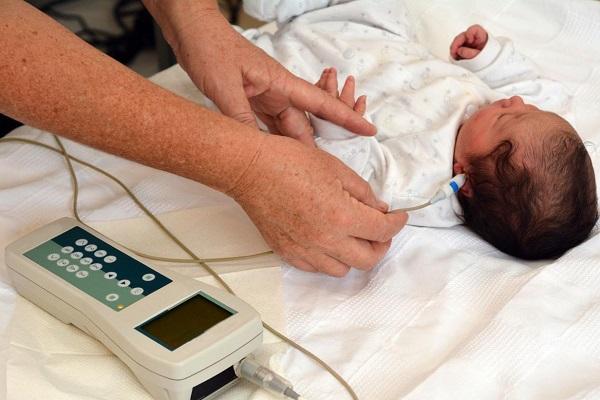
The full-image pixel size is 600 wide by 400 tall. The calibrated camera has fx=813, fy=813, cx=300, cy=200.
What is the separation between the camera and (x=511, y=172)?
112cm

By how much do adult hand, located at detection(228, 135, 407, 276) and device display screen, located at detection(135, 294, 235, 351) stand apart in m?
0.14

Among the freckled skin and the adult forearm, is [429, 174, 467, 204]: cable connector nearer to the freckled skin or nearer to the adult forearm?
the freckled skin

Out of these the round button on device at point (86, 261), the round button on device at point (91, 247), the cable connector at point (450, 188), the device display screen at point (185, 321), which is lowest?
the round button on device at point (86, 261)

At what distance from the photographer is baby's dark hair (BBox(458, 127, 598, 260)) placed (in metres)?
1.09

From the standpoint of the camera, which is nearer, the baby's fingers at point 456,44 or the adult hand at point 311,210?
the adult hand at point 311,210

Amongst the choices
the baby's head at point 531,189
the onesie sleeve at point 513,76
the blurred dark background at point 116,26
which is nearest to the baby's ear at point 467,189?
the baby's head at point 531,189

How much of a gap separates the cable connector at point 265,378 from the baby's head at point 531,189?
0.42m

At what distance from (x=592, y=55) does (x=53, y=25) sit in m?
1.03

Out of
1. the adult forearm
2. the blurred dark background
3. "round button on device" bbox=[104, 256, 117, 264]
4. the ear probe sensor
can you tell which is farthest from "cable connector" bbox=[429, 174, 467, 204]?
the blurred dark background

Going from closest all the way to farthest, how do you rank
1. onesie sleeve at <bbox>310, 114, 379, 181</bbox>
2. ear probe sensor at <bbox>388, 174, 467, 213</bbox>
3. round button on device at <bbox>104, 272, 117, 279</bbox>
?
1. round button on device at <bbox>104, 272, 117, 279</bbox>
2. ear probe sensor at <bbox>388, 174, 467, 213</bbox>
3. onesie sleeve at <bbox>310, 114, 379, 181</bbox>

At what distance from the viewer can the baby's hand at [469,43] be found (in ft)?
4.69

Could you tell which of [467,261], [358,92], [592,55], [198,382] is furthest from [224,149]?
[592,55]

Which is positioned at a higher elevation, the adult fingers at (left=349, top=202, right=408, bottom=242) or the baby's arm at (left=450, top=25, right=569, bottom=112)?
the baby's arm at (left=450, top=25, right=569, bottom=112)

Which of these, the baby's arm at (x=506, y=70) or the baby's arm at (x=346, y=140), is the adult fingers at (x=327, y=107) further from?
the baby's arm at (x=506, y=70)
